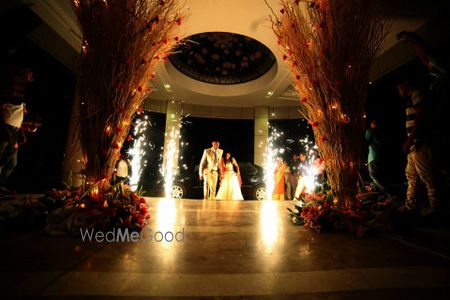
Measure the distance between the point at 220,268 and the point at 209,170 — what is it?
4767 mm

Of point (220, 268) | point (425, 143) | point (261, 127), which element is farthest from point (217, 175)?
point (220, 268)

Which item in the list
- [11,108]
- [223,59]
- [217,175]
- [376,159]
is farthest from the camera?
[223,59]

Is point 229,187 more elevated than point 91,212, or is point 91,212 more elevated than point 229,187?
point 229,187

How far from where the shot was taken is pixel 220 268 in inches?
36.5

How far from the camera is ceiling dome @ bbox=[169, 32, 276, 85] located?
756 cm

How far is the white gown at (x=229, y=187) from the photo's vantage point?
234 inches

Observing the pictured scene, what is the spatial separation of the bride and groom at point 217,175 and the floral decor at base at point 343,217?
3.91m

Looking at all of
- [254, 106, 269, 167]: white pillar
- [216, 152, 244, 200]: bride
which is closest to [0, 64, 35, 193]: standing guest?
[216, 152, 244, 200]: bride

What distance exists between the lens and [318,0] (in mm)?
1909

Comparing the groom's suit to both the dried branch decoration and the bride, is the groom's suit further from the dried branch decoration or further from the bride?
the dried branch decoration

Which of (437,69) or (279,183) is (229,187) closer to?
(279,183)

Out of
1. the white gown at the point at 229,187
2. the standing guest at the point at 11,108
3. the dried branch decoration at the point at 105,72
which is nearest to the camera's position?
the dried branch decoration at the point at 105,72

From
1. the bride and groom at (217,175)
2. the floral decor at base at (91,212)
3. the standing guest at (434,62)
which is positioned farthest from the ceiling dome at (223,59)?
the floral decor at base at (91,212)

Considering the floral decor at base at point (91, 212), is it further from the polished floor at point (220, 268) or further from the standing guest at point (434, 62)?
the standing guest at point (434, 62)
